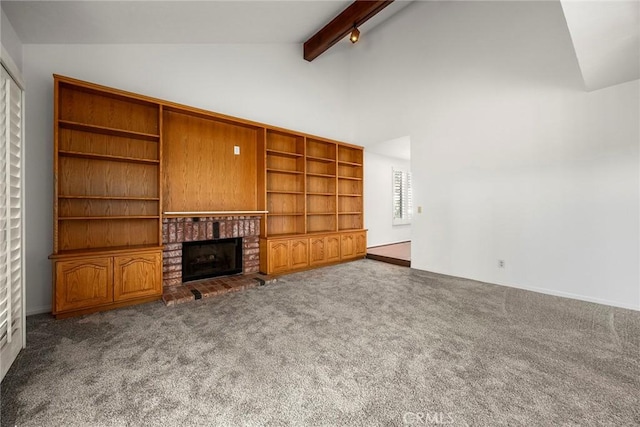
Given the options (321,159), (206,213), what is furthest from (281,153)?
(206,213)

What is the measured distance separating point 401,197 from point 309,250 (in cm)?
373

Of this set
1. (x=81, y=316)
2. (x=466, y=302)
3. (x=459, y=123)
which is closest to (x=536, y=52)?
(x=459, y=123)

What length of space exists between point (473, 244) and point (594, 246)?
134cm

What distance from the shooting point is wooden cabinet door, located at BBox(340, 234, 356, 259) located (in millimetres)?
5348

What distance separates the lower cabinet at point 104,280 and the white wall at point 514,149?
13.7 ft

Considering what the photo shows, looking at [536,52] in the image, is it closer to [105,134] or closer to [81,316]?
[105,134]

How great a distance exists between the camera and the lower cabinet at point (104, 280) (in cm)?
264

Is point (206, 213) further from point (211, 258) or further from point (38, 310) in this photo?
point (38, 310)

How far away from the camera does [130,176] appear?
11.1ft

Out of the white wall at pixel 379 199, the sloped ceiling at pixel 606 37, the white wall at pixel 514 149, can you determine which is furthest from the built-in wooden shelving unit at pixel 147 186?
the sloped ceiling at pixel 606 37

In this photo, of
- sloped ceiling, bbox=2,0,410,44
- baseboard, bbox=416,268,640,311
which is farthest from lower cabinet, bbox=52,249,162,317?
baseboard, bbox=416,268,640,311

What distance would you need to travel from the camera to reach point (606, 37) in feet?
7.11

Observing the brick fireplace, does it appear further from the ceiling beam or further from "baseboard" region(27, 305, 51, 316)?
the ceiling beam

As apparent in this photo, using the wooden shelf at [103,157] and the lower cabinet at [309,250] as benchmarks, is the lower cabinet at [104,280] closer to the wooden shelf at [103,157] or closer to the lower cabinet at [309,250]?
the wooden shelf at [103,157]
